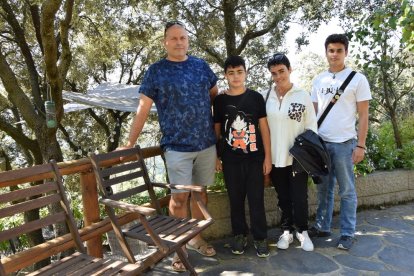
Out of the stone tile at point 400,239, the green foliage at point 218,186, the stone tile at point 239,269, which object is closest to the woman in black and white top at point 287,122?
the stone tile at point 239,269

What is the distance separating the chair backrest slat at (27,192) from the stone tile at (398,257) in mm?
2656

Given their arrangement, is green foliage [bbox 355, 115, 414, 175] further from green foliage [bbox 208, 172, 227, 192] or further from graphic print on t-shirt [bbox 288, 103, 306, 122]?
graphic print on t-shirt [bbox 288, 103, 306, 122]

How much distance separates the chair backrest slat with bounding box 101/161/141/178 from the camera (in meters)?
2.61

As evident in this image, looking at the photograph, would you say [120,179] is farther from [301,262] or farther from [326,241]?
[326,241]

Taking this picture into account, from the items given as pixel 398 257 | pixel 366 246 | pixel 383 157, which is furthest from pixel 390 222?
pixel 383 157

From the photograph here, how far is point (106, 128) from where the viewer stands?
14.0 metres

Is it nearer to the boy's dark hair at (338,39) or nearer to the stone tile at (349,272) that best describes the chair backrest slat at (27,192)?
the stone tile at (349,272)

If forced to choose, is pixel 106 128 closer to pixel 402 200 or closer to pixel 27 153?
pixel 27 153

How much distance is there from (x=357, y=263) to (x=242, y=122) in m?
1.48

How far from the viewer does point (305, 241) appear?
10.1ft

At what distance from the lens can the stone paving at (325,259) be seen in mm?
2768

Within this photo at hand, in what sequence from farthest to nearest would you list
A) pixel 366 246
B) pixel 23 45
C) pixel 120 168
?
pixel 23 45, pixel 366 246, pixel 120 168

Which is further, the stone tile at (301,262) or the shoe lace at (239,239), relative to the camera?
the shoe lace at (239,239)

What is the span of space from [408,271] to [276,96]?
1.70 m
